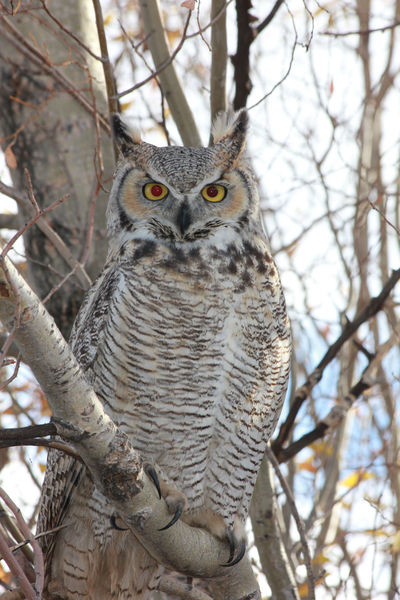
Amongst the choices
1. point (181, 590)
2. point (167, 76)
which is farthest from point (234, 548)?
point (167, 76)

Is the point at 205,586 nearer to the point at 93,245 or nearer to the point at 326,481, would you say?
the point at 326,481

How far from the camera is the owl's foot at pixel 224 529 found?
2.33 metres

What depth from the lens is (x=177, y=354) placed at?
2.26 meters

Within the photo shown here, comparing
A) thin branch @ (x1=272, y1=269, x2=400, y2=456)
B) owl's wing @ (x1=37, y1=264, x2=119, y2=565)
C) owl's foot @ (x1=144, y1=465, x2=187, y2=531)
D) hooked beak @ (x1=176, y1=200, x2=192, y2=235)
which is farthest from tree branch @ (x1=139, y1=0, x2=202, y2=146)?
owl's foot @ (x1=144, y1=465, x2=187, y2=531)

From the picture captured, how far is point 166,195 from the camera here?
8.29ft

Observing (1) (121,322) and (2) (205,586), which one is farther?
(2) (205,586)

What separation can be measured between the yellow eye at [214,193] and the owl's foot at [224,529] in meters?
1.08

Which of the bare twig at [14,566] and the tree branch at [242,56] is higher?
the tree branch at [242,56]

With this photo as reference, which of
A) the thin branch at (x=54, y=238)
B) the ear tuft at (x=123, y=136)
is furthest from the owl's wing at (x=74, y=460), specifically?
the ear tuft at (x=123, y=136)

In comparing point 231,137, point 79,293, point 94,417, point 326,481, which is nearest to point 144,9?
point 231,137

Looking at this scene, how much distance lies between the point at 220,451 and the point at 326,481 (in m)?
1.06

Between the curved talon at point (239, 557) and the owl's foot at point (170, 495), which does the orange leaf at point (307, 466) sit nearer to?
the curved talon at point (239, 557)

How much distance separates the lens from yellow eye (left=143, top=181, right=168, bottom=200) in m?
2.53

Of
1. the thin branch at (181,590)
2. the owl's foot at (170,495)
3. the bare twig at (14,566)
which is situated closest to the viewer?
the bare twig at (14,566)
